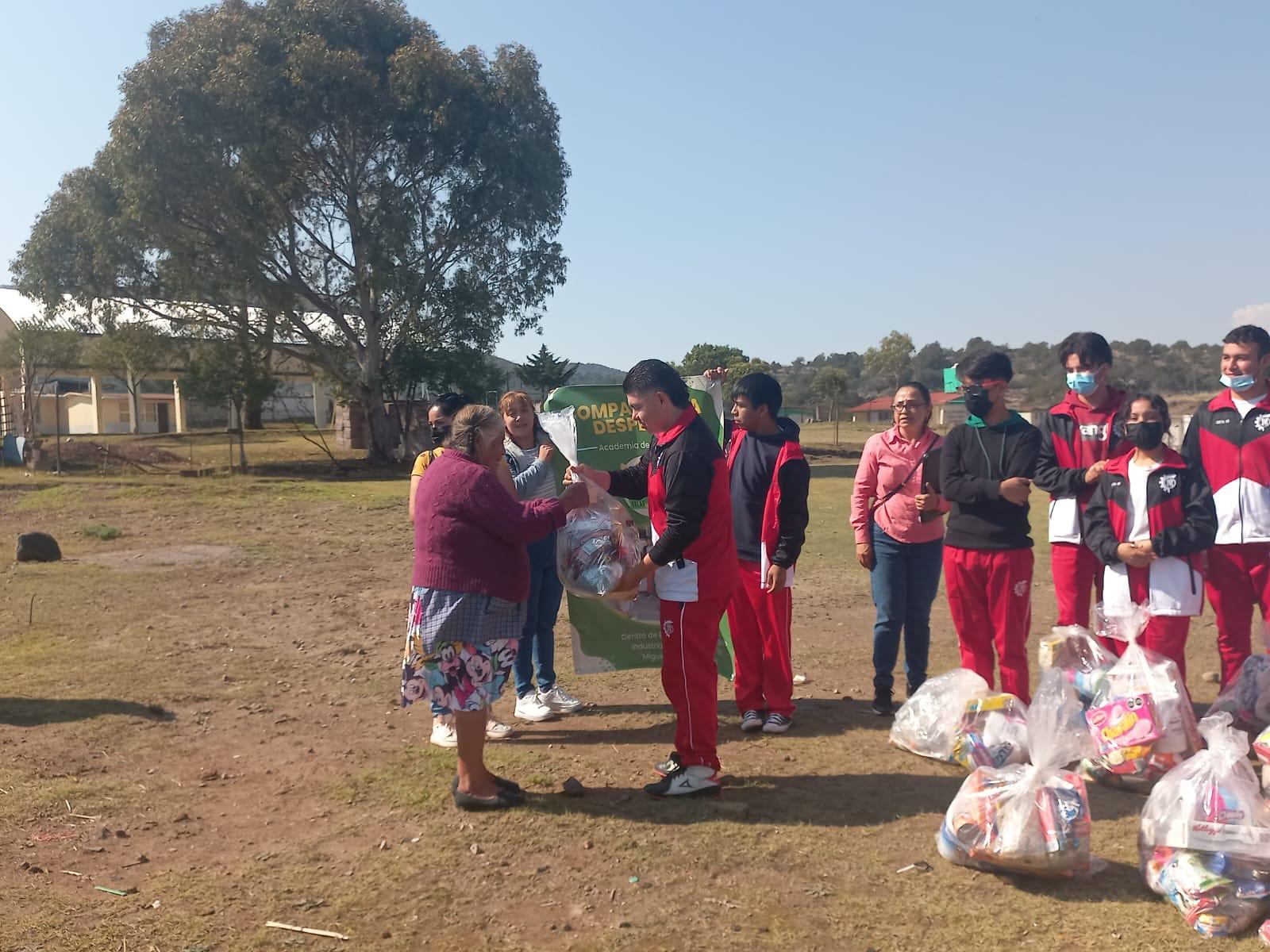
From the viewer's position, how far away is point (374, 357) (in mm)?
27828

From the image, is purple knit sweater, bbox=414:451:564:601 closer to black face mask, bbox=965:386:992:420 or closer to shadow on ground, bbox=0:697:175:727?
black face mask, bbox=965:386:992:420

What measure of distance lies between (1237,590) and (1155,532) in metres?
0.71

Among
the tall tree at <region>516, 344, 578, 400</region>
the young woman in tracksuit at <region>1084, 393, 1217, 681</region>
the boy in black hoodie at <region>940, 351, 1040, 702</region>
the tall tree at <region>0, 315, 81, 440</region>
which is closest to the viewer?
the young woman in tracksuit at <region>1084, 393, 1217, 681</region>

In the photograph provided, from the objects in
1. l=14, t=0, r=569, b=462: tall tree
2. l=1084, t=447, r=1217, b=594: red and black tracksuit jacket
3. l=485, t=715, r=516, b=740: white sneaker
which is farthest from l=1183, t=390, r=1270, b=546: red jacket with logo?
l=14, t=0, r=569, b=462: tall tree

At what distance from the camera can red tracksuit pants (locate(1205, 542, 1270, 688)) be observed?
4.68 meters

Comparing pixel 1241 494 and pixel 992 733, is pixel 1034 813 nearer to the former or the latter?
pixel 992 733

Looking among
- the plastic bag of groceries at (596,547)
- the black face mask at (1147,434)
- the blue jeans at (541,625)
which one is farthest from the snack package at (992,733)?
the blue jeans at (541,625)

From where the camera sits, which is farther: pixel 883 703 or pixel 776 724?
pixel 883 703

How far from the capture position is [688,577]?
407cm

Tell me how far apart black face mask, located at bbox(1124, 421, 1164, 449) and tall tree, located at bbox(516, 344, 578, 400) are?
122 feet

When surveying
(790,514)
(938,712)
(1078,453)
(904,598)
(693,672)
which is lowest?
(938,712)

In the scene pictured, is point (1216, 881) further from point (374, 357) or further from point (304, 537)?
point (374, 357)

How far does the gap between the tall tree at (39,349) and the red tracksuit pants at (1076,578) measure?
99.0 ft

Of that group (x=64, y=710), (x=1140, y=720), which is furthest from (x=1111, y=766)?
(x=64, y=710)
